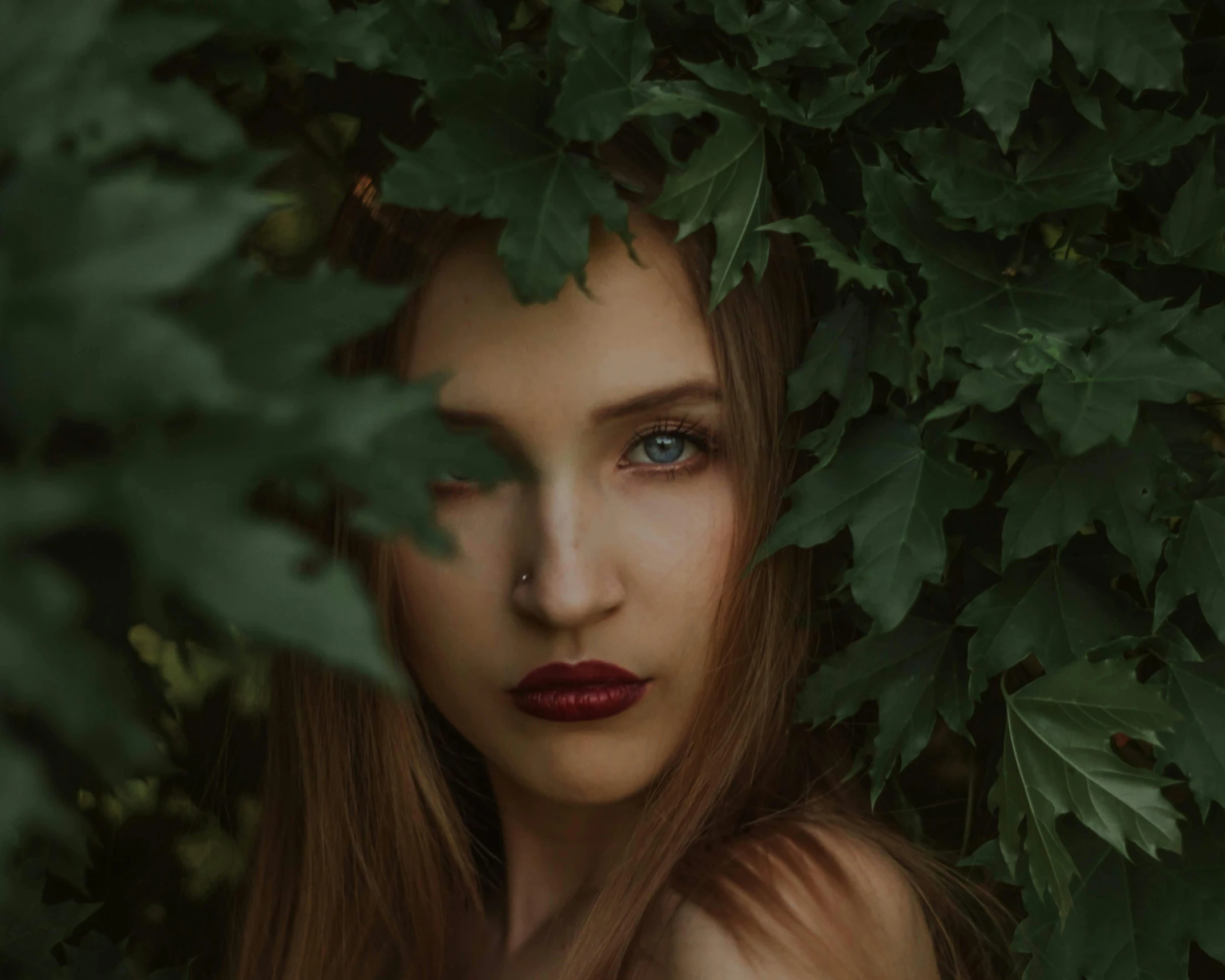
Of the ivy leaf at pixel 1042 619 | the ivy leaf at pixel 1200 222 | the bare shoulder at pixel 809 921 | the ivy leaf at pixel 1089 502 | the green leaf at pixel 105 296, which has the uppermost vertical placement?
the green leaf at pixel 105 296

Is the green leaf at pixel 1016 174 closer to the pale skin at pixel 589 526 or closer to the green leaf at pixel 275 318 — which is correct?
the pale skin at pixel 589 526

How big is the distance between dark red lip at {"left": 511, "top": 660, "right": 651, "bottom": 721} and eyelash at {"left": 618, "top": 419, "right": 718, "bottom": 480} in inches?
6.8

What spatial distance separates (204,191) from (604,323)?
65cm

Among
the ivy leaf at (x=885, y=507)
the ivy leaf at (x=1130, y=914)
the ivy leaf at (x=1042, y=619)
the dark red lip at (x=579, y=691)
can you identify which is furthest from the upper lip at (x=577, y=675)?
the ivy leaf at (x=1130, y=914)

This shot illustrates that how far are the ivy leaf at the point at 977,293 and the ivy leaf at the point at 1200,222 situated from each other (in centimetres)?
9

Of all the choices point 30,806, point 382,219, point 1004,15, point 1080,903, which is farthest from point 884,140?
point 30,806

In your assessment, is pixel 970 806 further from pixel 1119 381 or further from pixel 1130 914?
pixel 1119 381

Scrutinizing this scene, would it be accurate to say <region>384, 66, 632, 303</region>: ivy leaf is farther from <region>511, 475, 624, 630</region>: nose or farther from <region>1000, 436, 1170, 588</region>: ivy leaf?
<region>1000, 436, 1170, 588</region>: ivy leaf

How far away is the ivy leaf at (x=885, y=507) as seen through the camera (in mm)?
1113

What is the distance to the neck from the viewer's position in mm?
1368

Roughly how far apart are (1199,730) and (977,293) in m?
0.41

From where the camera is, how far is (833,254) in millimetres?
1085

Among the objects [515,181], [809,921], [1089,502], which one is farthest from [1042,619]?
[515,181]

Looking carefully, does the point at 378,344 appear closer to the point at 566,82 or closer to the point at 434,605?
the point at 434,605
